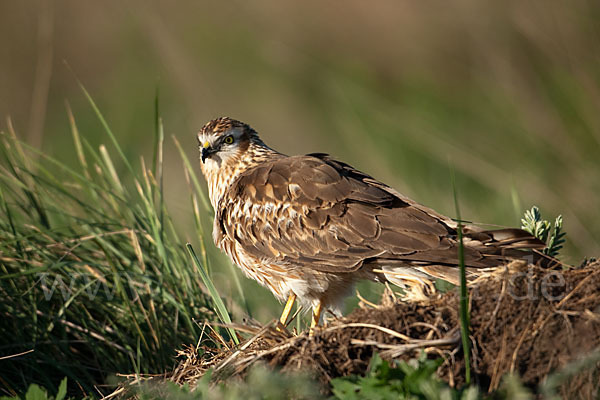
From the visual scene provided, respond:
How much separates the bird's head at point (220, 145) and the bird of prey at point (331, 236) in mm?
442

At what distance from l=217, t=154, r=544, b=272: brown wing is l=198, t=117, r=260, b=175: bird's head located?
0.56m

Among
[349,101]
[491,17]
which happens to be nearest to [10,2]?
[349,101]

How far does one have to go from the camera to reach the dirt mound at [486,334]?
112 inches

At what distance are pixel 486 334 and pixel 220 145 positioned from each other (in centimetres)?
286

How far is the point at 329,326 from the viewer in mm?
3211

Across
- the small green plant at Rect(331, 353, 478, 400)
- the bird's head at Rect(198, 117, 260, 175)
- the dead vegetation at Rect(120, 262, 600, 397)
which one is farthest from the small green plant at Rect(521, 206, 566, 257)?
the bird's head at Rect(198, 117, 260, 175)

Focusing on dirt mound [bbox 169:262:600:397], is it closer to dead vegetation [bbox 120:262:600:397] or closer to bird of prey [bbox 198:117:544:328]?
dead vegetation [bbox 120:262:600:397]

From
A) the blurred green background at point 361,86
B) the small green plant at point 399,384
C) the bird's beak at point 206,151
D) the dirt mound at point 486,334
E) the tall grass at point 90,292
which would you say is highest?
the blurred green background at point 361,86

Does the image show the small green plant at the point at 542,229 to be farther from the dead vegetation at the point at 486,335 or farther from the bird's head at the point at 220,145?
the bird's head at the point at 220,145

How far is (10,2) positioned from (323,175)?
35.3 ft

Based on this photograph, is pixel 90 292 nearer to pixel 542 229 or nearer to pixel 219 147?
pixel 219 147

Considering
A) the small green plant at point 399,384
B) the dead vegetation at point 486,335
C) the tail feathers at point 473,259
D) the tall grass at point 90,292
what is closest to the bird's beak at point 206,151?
the tall grass at point 90,292

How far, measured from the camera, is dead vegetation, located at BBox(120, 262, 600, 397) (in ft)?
9.32

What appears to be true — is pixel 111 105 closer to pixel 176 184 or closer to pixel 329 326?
pixel 176 184
